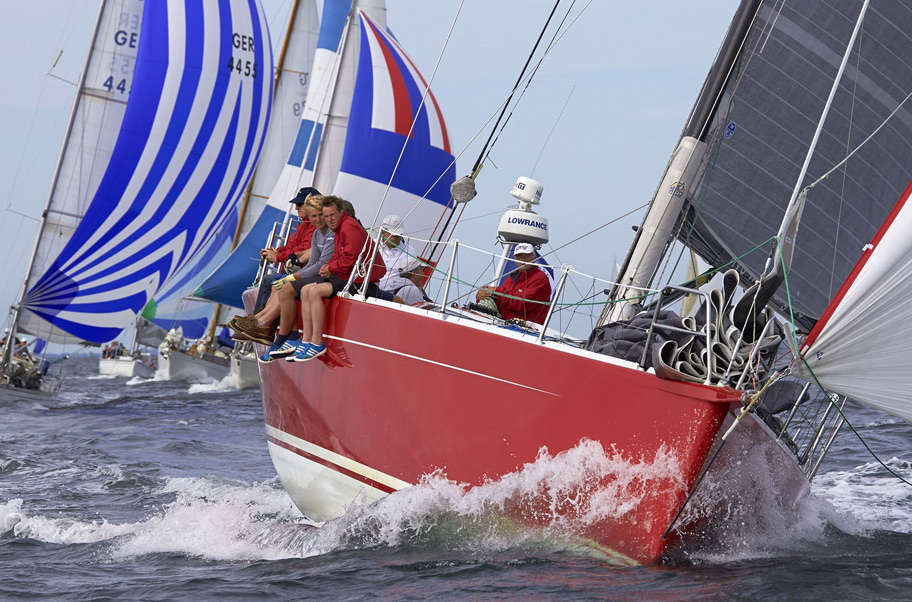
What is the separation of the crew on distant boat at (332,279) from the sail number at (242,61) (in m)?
13.1

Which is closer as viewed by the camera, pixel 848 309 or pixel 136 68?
pixel 848 309

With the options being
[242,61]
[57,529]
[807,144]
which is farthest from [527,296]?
[242,61]

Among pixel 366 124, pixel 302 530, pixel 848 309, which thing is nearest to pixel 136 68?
pixel 366 124

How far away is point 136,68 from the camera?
17.0 meters

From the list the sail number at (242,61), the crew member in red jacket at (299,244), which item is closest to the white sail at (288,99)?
the sail number at (242,61)

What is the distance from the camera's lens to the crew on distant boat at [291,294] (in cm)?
646

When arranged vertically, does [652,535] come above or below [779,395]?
below

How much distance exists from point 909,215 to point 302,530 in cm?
387

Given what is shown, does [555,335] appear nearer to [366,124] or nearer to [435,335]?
[435,335]

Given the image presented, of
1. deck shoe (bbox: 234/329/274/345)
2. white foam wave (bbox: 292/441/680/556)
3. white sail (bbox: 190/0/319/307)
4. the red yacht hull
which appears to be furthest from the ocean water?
white sail (bbox: 190/0/319/307)

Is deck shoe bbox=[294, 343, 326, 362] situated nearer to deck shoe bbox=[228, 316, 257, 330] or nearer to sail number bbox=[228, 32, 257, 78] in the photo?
deck shoe bbox=[228, 316, 257, 330]

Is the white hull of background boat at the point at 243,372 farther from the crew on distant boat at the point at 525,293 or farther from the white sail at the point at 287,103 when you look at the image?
the crew on distant boat at the point at 525,293

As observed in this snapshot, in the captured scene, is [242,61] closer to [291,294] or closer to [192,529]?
[291,294]

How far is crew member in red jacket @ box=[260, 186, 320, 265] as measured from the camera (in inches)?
296
